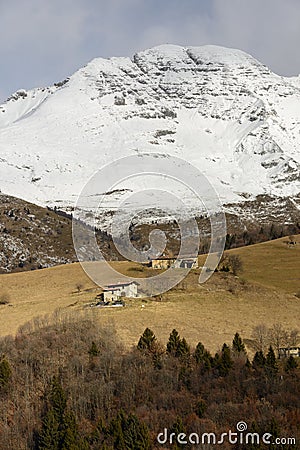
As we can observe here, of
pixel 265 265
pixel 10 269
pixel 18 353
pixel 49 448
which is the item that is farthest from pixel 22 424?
pixel 10 269

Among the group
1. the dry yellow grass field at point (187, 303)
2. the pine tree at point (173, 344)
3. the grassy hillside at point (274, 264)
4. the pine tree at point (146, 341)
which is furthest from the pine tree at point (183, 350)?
the grassy hillside at point (274, 264)

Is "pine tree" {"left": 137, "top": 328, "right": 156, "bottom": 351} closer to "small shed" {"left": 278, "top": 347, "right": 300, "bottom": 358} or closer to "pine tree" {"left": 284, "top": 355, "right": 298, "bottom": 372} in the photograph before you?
"small shed" {"left": 278, "top": 347, "right": 300, "bottom": 358}

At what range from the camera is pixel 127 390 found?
5278 centimetres

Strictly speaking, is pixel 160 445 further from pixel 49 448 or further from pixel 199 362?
pixel 199 362

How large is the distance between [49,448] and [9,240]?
6169 inches

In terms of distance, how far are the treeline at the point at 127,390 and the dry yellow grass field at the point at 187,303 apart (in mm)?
4426

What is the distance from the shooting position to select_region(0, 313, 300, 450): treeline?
4597 cm

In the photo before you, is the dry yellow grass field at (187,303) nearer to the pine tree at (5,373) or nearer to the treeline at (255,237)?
the pine tree at (5,373)

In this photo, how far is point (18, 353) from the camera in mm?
59469

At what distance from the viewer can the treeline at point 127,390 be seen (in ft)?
151

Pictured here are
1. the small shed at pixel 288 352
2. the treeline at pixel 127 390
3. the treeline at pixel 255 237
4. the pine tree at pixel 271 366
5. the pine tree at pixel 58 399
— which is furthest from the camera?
the treeline at pixel 255 237

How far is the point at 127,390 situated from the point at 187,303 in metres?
26.6

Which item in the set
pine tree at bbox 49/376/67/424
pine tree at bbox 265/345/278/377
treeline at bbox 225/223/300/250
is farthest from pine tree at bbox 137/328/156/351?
treeline at bbox 225/223/300/250

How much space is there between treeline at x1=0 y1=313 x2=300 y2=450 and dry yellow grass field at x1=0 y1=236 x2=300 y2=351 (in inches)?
174
